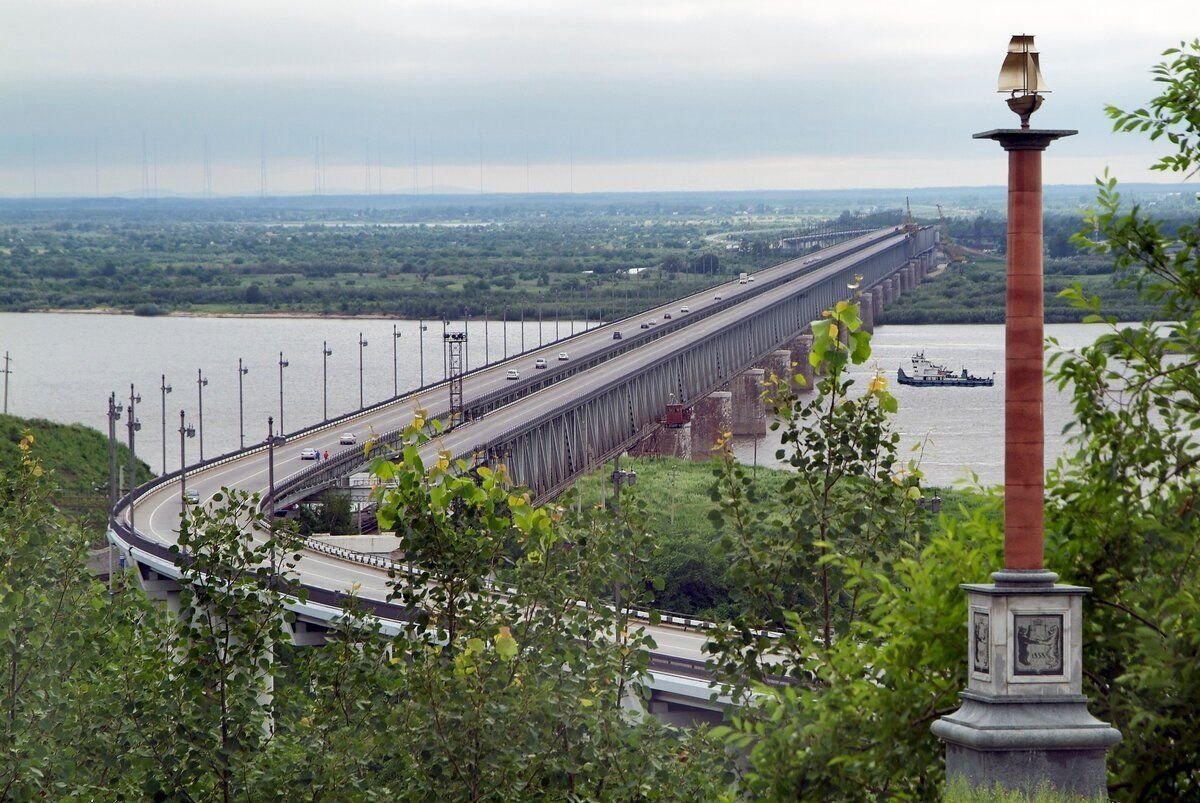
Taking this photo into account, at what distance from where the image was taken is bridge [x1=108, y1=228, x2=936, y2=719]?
37719 mm

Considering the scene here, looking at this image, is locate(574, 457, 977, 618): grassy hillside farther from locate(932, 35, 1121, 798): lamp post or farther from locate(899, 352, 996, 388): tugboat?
locate(899, 352, 996, 388): tugboat

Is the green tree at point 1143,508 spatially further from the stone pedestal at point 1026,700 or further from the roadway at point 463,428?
the roadway at point 463,428

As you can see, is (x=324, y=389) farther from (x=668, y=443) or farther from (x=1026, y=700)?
(x=1026, y=700)

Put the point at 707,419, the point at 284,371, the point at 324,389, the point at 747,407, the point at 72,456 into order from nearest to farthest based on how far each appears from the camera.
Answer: the point at 72,456
the point at 324,389
the point at 707,419
the point at 747,407
the point at 284,371

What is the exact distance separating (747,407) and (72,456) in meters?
44.2

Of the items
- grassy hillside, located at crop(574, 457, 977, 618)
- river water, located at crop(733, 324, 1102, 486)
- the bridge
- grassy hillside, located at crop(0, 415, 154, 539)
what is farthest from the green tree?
grassy hillside, located at crop(0, 415, 154, 539)

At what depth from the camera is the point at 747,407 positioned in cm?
10081

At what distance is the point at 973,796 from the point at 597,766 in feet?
9.00

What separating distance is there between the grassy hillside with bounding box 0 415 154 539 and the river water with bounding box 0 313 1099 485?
3249mm

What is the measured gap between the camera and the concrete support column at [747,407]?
323 ft

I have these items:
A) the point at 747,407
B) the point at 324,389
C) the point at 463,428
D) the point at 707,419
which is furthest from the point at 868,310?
the point at 463,428

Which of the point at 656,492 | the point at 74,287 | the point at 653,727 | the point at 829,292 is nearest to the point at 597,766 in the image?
the point at 653,727

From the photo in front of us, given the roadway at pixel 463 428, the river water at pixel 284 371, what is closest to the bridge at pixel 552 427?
the roadway at pixel 463 428

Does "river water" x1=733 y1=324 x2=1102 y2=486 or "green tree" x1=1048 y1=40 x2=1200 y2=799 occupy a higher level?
"green tree" x1=1048 y1=40 x2=1200 y2=799
